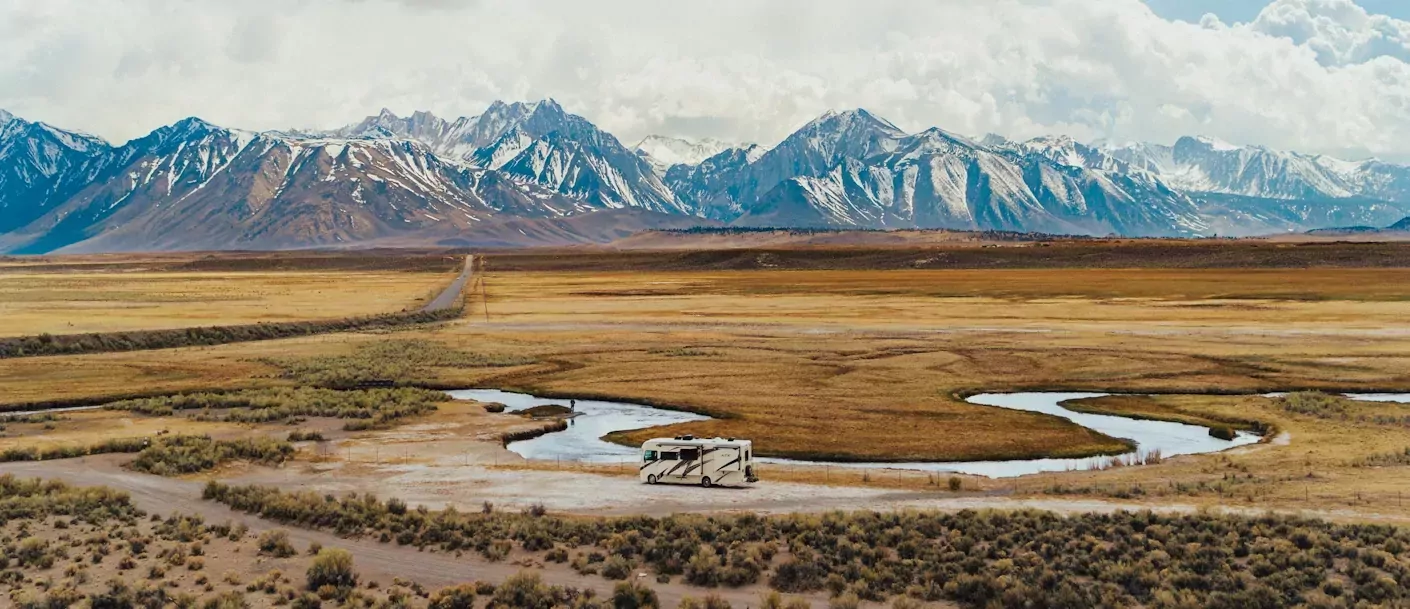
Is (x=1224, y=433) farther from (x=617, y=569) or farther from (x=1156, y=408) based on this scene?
(x=617, y=569)

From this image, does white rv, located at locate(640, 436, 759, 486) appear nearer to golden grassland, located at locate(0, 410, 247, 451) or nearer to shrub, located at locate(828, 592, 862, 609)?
shrub, located at locate(828, 592, 862, 609)

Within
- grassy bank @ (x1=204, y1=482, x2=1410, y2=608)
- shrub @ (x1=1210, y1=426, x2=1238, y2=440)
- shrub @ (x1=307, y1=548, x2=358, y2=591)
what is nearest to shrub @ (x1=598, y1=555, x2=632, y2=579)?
grassy bank @ (x1=204, y1=482, x2=1410, y2=608)

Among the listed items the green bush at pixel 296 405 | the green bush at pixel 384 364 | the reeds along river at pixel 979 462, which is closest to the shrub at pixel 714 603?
the reeds along river at pixel 979 462

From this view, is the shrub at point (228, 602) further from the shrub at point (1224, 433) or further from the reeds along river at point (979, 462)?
the shrub at point (1224, 433)

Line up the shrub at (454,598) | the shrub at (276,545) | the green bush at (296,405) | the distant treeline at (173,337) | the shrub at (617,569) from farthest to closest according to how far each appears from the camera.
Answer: the distant treeline at (173,337) → the green bush at (296,405) → the shrub at (276,545) → the shrub at (617,569) → the shrub at (454,598)

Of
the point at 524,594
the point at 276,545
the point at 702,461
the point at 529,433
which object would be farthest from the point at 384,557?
the point at 529,433

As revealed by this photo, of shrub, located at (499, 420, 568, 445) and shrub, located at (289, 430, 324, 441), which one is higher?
shrub, located at (289, 430, 324, 441)
